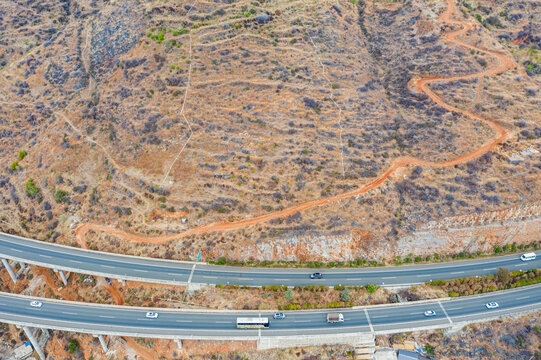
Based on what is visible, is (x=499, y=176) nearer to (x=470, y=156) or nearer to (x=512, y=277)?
A: (x=470, y=156)

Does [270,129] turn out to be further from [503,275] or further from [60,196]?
[503,275]

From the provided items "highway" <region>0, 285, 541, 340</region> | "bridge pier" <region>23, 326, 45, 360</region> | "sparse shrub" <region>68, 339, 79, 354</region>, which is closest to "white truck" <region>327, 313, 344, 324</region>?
"highway" <region>0, 285, 541, 340</region>

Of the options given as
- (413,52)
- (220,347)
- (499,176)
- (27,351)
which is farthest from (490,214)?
(27,351)

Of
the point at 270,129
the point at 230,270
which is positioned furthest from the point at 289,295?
the point at 270,129

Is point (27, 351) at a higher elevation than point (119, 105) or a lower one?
lower

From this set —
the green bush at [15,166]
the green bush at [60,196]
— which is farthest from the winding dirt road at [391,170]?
the green bush at [15,166]

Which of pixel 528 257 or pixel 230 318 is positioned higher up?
pixel 230 318
